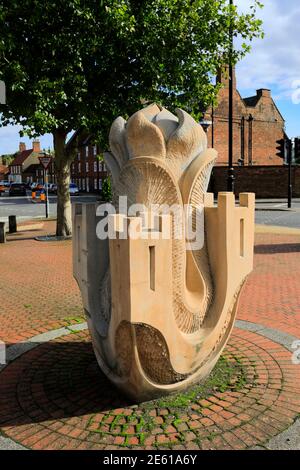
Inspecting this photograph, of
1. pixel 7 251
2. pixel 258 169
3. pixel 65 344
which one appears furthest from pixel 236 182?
pixel 65 344

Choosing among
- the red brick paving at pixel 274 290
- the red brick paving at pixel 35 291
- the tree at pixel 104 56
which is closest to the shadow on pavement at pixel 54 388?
the red brick paving at pixel 35 291

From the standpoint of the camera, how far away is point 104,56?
12.9m

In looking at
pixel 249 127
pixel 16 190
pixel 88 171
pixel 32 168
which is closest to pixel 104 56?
pixel 249 127

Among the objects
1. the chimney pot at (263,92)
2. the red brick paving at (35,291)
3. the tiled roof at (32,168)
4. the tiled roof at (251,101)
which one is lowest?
the red brick paving at (35,291)

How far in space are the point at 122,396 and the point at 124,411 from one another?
0.85 feet

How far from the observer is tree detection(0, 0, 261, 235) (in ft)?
37.8

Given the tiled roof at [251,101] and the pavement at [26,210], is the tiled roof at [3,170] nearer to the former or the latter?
the pavement at [26,210]

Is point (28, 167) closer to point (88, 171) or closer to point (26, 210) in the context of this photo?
point (88, 171)

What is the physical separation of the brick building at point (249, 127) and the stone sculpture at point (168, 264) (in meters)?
39.4

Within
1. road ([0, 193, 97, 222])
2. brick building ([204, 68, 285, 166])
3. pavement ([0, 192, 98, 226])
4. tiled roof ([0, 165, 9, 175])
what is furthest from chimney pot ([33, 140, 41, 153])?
road ([0, 193, 97, 222])

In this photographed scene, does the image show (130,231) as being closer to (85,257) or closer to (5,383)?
(85,257)

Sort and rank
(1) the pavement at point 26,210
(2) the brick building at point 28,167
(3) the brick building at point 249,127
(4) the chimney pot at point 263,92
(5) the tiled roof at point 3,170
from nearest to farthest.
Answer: (1) the pavement at point 26,210
(3) the brick building at point 249,127
(4) the chimney pot at point 263,92
(2) the brick building at point 28,167
(5) the tiled roof at point 3,170

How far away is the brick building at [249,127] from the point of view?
43.7 meters

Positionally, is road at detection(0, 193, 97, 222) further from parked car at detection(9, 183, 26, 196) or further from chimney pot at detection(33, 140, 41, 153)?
chimney pot at detection(33, 140, 41, 153)
